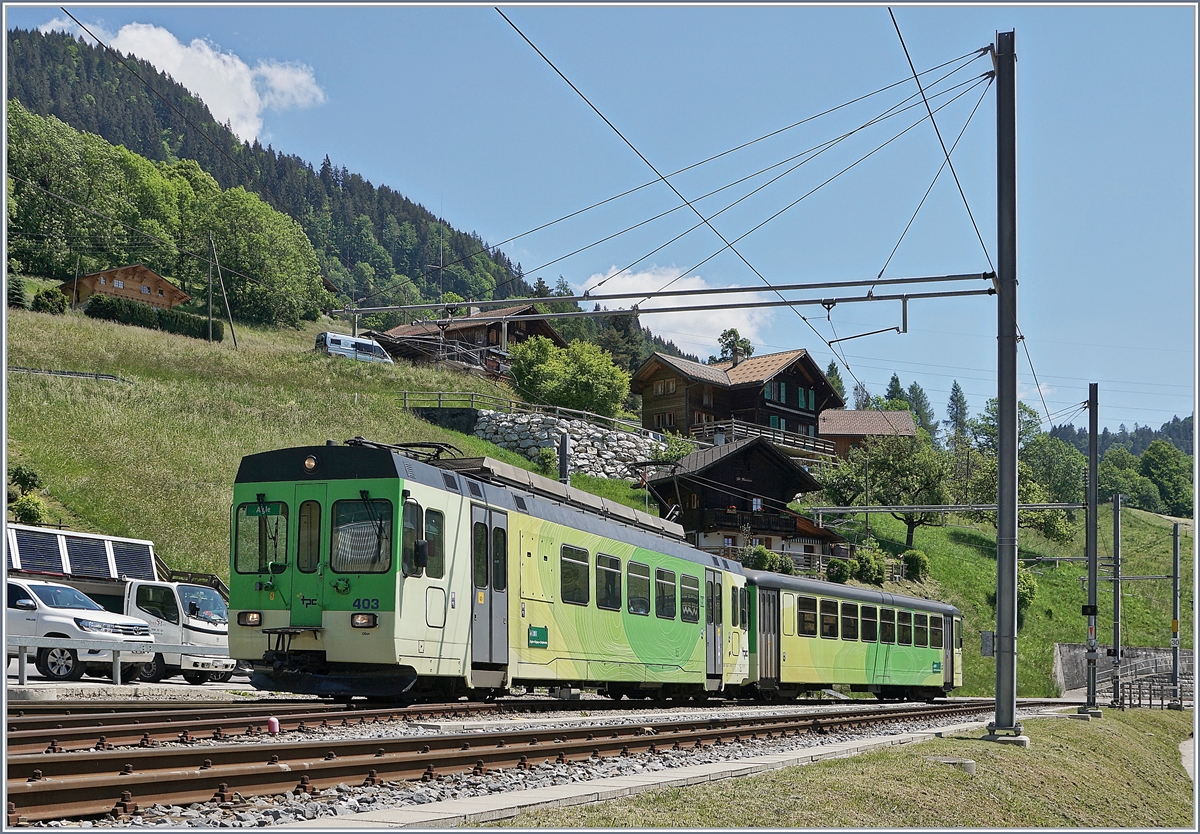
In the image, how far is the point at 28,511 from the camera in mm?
30062

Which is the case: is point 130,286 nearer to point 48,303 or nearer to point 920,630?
point 48,303

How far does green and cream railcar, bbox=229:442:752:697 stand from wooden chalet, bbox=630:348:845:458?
58271 millimetres

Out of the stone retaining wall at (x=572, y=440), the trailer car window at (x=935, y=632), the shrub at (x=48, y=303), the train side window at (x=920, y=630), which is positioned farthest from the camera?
the shrub at (x=48, y=303)

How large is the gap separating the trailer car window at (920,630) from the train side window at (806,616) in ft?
21.4

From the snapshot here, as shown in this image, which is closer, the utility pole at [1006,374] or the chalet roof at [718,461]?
the utility pole at [1006,374]

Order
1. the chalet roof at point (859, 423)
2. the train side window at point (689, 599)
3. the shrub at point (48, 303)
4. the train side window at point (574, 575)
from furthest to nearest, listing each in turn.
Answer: the chalet roof at point (859, 423)
the shrub at point (48, 303)
the train side window at point (689, 599)
the train side window at point (574, 575)

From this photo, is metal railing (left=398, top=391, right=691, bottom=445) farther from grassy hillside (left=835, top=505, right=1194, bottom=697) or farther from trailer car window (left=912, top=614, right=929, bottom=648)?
trailer car window (left=912, top=614, right=929, bottom=648)

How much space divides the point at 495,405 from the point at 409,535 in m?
48.8

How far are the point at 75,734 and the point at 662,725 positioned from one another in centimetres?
663

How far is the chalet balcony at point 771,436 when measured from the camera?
7238 cm

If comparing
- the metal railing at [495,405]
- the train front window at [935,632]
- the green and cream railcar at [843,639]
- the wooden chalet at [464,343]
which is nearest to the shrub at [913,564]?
the metal railing at [495,405]

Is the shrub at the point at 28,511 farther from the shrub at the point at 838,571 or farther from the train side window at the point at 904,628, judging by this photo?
the shrub at the point at 838,571

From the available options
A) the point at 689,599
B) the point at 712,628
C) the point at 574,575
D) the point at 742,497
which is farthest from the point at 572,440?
the point at 574,575

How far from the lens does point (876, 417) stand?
307 feet
